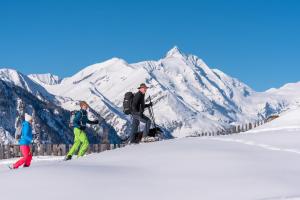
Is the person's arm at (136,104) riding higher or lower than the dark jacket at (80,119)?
higher

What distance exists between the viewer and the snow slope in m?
8.61

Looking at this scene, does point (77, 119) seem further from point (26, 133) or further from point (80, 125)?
point (26, 133)

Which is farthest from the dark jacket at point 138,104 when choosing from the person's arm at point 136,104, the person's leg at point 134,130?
the person's leg at point 134,130

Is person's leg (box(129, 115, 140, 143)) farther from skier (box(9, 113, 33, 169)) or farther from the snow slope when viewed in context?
skier (box(9, 113, 33, 169))

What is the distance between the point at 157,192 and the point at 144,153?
4144 millimetres

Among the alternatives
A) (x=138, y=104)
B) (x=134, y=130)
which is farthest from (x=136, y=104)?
(x=134, y=130)

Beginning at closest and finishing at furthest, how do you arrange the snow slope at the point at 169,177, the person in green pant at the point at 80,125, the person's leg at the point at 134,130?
the snow slope at the point at 169,177 → the person in green pant at the point at 80,125 → the person's leg at the point at 134,130

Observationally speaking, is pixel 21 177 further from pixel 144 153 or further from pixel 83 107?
pixel 83 107

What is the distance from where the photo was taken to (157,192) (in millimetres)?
8719

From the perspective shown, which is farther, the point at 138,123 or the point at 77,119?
the point at 138,123

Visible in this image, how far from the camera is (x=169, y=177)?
9.71 meters

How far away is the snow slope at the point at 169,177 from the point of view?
28.2ft

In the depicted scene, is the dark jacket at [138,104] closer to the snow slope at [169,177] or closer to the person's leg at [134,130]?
the person's leg at [134,130]

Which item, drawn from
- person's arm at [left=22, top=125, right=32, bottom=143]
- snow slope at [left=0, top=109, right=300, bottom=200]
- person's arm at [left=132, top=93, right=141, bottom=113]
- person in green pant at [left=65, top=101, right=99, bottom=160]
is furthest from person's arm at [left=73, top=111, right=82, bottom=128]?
snow slope at [left=0, top=109, right=300, bottom=200]
